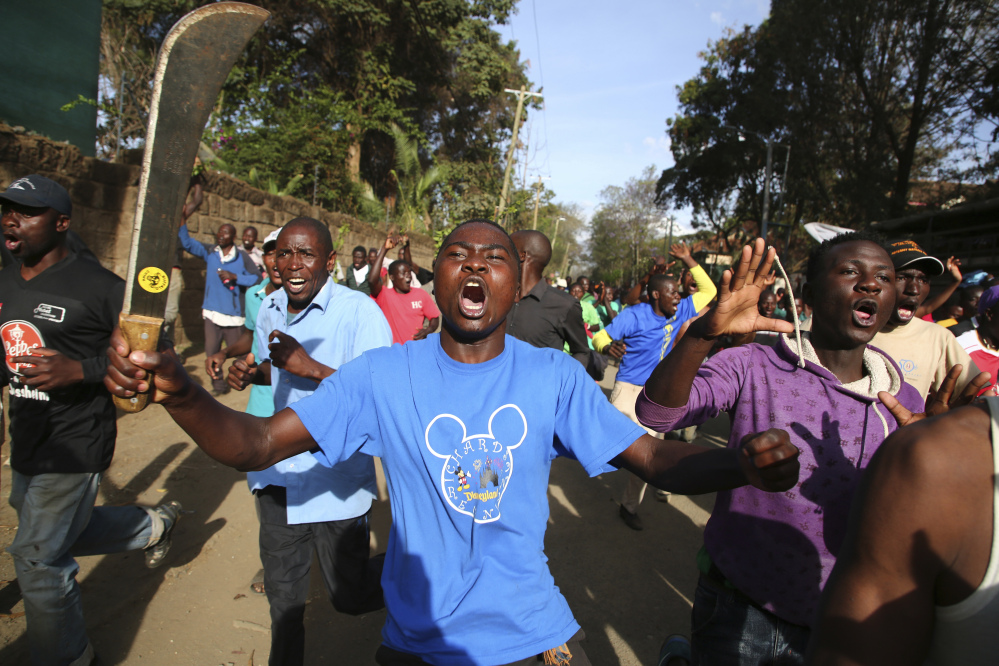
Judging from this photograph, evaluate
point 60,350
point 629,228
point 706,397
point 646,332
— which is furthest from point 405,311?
point 629,228

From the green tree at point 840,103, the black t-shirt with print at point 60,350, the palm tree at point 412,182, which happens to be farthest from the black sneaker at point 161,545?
the green tree at point 840,103

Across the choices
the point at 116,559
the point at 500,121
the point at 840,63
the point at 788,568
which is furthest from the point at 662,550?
the point at 500,121

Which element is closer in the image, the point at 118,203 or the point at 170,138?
the point at 170,138

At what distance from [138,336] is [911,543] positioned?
1.63 meters

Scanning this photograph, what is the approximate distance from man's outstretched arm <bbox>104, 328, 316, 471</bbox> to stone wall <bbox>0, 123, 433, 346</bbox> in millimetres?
5559

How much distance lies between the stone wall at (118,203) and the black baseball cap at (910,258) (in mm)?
6664

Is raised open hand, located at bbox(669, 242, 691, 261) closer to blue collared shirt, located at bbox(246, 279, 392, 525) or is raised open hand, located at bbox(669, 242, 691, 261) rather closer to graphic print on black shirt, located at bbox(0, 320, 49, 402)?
blue collared shirt, located at bbox(246, 279, 392, 525)

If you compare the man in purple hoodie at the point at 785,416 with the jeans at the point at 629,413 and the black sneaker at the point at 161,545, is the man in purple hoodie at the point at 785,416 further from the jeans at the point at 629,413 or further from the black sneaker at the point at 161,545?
the black sneaker at the point at 161,545

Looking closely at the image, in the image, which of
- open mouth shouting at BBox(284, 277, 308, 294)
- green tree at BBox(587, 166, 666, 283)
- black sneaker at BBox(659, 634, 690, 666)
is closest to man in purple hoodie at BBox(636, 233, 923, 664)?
black sneaker at BBox(659, 634, 690, 666)

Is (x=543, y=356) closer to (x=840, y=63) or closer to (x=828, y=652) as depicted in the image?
(x=828, y=652)

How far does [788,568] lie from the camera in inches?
71.4

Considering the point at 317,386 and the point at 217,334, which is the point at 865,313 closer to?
the point at 317,386

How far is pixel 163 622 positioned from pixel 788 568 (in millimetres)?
3236

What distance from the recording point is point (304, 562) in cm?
266
